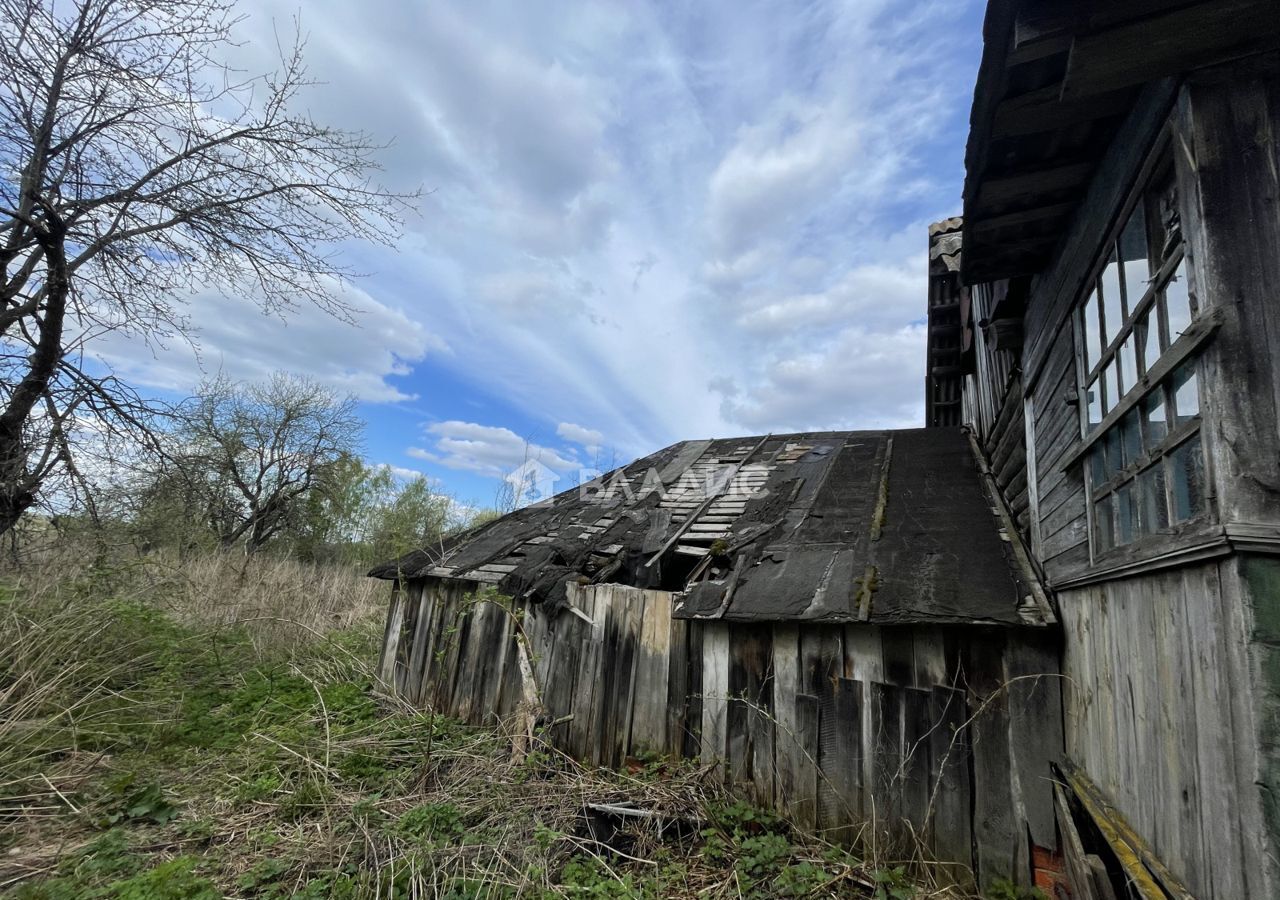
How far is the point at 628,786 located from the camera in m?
4.80

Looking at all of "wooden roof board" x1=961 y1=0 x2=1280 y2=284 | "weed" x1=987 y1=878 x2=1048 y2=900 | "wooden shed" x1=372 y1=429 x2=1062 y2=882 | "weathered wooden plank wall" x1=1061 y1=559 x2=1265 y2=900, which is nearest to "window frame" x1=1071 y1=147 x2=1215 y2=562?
"weathered wooden plank wall" x1=1061 y1=559 x2=1265 y2=900

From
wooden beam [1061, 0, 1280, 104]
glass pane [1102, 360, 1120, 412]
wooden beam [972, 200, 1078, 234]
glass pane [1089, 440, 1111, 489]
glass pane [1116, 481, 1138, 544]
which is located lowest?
glass pane [1116, 481, 1138, 544]

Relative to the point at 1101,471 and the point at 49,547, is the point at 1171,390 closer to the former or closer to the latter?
the point at 1101,471

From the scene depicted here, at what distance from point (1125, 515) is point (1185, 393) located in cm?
77

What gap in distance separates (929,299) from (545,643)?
8.51 meters

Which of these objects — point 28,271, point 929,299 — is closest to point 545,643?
point 28,271

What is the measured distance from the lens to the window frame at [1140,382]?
1903 mm

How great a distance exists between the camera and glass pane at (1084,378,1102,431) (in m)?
2.92

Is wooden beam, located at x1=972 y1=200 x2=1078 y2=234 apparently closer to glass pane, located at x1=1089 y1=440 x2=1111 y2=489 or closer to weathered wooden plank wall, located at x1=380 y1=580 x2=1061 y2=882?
glass pane, located at x1=1089 y1=440 x2=1111 y2=489

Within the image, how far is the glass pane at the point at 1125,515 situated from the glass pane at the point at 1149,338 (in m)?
0.52

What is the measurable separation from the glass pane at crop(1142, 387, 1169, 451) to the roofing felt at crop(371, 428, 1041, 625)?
1.88m

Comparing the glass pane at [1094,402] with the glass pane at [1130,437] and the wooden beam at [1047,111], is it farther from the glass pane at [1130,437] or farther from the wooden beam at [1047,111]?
the wooden beam at [1047,111]

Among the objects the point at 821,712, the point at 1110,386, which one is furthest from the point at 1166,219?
the point at 821,712

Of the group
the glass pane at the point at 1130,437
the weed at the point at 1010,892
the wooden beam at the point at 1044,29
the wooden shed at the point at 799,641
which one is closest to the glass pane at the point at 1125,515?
the glass pane at the point at 1130,437
